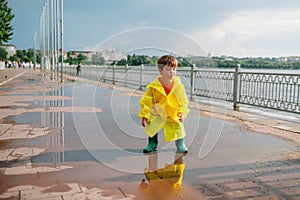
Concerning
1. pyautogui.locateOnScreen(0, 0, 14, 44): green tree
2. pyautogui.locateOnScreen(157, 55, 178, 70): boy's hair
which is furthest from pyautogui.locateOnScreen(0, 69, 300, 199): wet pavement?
pyautogui.locateOnScreen(0, 0, 14, 44): green tree

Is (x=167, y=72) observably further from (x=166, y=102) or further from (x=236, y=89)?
(x=236, y=89)

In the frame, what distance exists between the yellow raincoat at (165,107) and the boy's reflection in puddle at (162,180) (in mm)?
469

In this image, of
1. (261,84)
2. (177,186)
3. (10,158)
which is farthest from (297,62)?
(10,158)

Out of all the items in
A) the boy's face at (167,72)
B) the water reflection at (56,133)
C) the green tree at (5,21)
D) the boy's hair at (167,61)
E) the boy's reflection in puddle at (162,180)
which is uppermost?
the green tree at (5,21)

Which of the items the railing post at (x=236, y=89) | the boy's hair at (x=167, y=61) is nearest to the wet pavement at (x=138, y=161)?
the boy's hair at (x=167, y=61)

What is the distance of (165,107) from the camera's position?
4195mm

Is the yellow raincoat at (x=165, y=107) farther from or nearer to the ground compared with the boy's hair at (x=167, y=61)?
nearer to the ground

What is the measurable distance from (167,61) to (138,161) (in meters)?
1.41

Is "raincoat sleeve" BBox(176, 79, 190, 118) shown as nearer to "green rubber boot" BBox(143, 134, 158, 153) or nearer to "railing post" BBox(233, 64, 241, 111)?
"green rubber boot" BBox(143, 134, 158, 153)

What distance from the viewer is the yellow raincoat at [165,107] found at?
416 centimetres

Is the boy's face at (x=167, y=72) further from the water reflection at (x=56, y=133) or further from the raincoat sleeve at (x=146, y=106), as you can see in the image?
the water reflection at (x=56, y=133)

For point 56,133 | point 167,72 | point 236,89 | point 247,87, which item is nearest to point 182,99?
point 167,72

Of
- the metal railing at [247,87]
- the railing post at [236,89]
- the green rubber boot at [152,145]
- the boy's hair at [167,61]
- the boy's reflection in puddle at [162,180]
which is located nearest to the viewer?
the boy's reflection in puddle at [162,180]

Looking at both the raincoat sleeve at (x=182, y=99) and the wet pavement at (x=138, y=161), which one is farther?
the raincoat sleeve at (x=182, y=99)
